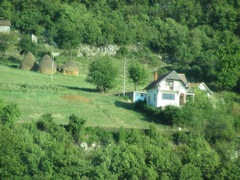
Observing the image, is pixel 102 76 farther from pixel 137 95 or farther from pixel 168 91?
pixel 168 91

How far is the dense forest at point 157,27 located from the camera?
8469cm

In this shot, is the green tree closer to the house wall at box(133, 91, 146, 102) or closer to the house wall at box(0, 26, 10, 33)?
the house wall at box(133, 91, 146, 102)

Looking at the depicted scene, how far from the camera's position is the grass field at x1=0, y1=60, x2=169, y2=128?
→ 61.5 meters

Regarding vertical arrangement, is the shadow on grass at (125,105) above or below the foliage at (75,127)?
above

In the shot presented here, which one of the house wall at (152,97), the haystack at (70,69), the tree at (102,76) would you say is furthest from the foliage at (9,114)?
the haystack at (70,69)

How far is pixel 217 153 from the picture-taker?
56.4 metres

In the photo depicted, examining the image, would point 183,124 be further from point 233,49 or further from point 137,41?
point 137,41

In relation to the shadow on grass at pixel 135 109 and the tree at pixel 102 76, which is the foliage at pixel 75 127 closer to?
the shadow on grass at pixel 135 109

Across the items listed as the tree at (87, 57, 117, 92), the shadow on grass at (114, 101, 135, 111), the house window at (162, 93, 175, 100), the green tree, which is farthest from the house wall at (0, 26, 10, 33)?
the green tree

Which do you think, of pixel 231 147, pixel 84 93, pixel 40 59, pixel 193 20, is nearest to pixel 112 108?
pixel 84 93

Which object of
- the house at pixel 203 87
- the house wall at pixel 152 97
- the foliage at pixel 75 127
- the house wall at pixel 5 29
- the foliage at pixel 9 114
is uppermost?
the house wall at pixel 5 29

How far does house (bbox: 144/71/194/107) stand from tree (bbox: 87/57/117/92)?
4.04 m

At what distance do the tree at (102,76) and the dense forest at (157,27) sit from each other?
36.1ft

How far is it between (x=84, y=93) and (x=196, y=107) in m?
8.76
